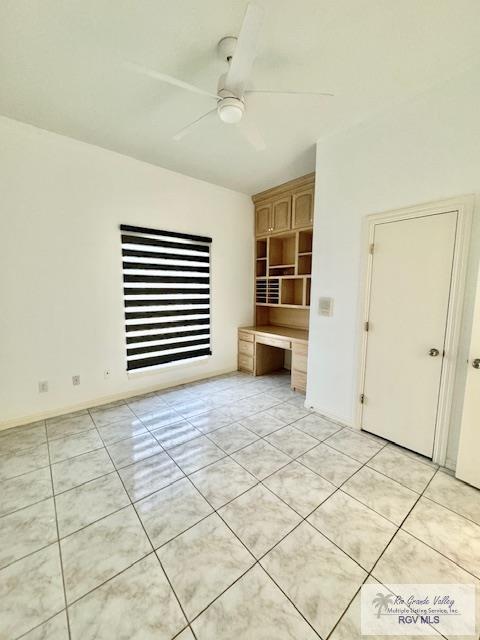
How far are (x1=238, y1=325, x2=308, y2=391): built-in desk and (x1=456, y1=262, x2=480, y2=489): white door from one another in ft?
5.80

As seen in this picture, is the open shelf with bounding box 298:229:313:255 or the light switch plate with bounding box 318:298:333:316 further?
the open shelf with bounding box 298:229:313:255

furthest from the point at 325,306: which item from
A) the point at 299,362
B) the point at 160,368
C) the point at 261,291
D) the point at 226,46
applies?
the point at 160,368

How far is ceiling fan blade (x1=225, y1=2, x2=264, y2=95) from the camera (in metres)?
1.22

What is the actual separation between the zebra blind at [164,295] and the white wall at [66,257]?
131 mm

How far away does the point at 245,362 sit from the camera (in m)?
4.47

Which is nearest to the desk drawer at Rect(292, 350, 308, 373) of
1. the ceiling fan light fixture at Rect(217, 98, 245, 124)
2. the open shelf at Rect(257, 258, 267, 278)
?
the open shelf at Rect(257, 258, 267, 278)

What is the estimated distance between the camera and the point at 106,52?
178 cm

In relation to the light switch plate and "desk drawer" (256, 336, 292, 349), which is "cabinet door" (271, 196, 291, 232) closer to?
the light switch plate

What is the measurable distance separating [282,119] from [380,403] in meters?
2.80

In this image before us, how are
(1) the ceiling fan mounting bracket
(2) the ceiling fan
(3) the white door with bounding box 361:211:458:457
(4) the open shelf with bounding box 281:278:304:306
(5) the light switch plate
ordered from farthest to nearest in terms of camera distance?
(4) the open shelf with bounding box 281:278:304:306 → (5) the light switch plate → (3) the white door with bounding box 361:211:458:457 → (1) the ceiling fan mounting bracket → (2) the ceiling fan

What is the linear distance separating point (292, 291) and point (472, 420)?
2840 millimetres

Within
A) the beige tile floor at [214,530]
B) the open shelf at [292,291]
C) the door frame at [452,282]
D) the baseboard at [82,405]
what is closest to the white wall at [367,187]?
the door frame at [452,282]

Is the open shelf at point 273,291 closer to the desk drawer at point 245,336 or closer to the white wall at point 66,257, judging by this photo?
the desk drawer at point 245,336

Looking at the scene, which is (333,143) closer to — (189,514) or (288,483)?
(288,483)
